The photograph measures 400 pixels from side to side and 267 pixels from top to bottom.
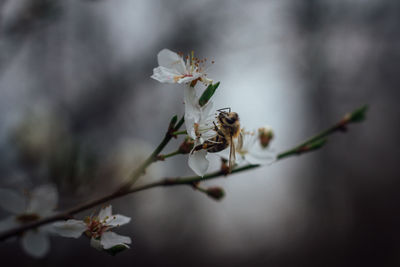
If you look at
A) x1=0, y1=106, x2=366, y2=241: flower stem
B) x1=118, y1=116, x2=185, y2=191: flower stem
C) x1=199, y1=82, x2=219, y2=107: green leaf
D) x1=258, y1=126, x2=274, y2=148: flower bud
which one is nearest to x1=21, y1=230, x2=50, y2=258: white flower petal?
x1=0, y1=106, x2=366, y2=241: flower stem

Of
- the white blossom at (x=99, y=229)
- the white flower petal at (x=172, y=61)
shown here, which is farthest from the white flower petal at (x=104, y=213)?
the white flower petal at (x=172, y=61)

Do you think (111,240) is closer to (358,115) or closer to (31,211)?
(31,211)

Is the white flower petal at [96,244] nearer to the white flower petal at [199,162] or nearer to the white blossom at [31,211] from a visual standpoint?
the white blossom at [31,211]

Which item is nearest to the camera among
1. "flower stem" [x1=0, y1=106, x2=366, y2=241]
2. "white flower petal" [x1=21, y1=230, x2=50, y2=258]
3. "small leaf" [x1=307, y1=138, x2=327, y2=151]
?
"flower stem" [x1=0, y1=106, x2=366, y2=241]

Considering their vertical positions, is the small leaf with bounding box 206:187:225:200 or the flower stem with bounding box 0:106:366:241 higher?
the flower stem with bounding box 0:106:366:241

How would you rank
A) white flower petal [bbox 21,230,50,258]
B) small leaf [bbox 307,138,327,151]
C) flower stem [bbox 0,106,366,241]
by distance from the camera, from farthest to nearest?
small leaf [bbox 307,138,327,151] < white flower petal [bbox 21,230,50,258] < flower stem [bbox 0,106,366,241]

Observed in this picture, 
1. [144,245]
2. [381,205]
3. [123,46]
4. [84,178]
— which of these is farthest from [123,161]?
[381,205]

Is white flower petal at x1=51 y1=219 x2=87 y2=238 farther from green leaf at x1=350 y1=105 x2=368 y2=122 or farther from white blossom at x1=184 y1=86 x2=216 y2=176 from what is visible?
green leaf at x1=350 y1=105 x2=368 y2=122
